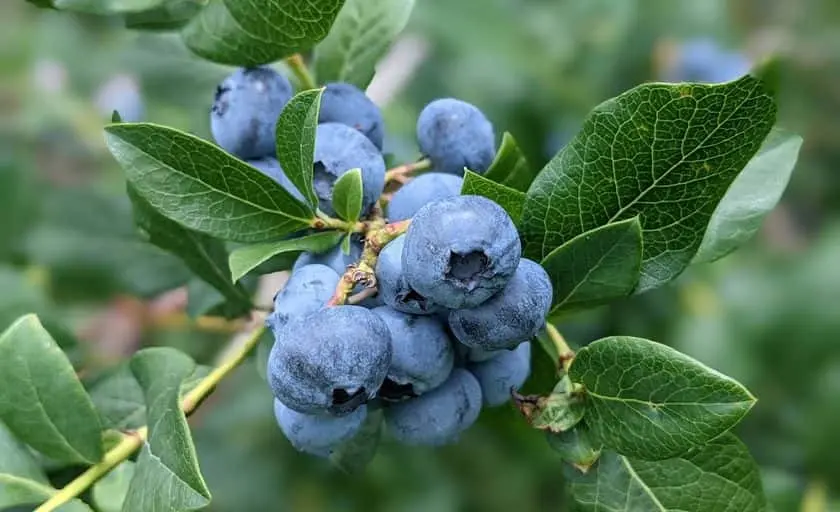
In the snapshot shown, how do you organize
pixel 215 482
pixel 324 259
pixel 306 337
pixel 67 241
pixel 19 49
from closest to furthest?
pixel 306 337
pixel 324 259
pixel 67 241
pixel 215 482
pixel 19 49

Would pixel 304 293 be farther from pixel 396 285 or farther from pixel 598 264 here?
pixel 598 264

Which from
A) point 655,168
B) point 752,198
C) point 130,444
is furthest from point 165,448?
point 752,198

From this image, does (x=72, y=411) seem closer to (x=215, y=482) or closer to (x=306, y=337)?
(x=306, y=337)

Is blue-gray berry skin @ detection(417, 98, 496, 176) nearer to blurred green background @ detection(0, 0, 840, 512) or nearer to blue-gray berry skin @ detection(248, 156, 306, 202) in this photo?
blue-gray berry skin @ detection(248, 156, 306, 202)

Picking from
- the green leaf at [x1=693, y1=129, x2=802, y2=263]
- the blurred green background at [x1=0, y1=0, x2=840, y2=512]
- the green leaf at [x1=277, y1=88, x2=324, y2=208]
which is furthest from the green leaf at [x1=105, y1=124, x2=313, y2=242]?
the blurred green background at [x1=0, y1=0, x2=840, y2=512]

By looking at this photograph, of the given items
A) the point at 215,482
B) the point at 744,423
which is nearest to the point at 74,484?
the point at 215,482

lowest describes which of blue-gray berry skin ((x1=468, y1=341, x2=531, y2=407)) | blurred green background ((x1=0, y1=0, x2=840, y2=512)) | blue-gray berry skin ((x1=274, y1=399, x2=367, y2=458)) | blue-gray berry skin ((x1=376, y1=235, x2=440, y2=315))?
blurred green background ((x1=0, y1=0, x2=840, y2=512))

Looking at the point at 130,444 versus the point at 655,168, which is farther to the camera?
the point at 130,444
